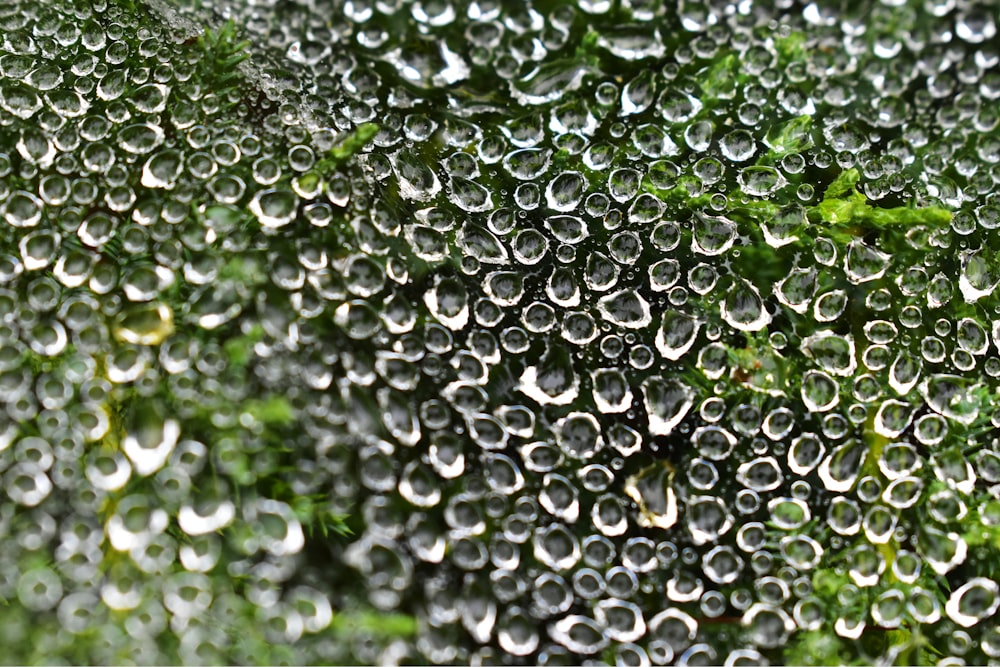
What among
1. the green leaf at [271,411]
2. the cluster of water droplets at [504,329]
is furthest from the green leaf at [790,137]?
the green leaf at [271,411]

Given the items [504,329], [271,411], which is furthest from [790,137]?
[271,411]

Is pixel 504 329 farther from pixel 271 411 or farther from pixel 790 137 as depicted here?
pixel 790 137

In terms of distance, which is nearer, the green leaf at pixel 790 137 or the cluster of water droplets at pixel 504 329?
the cluster of water droplets at pixel 504 329

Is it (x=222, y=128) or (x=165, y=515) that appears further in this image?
(x=222, y=128)

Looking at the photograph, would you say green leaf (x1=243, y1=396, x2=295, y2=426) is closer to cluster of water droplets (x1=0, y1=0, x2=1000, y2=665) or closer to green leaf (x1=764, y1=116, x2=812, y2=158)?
cluster of water droplets (x1=0, y1=0, x2=1000, y2=665)

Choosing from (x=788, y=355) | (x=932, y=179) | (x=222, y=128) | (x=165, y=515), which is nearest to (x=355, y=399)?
(x=165, y=515)

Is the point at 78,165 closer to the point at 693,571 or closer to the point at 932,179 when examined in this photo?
the point at 693,571

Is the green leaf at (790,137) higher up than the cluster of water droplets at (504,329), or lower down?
higher up

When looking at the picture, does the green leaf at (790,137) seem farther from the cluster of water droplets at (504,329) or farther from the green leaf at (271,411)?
the green leaf at (271,411)
